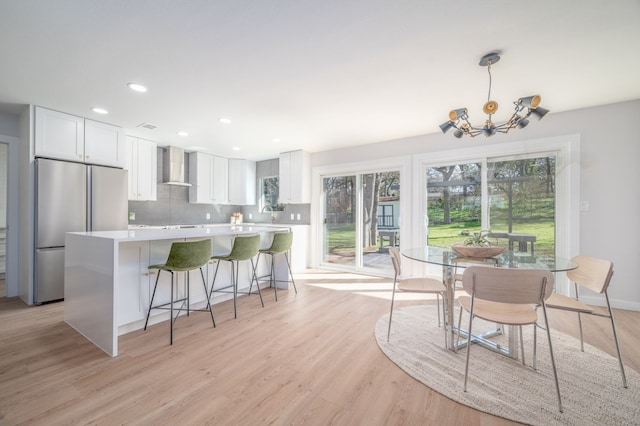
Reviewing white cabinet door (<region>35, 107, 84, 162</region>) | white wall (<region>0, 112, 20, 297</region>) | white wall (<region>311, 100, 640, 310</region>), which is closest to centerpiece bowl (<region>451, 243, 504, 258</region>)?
white wall (<region>311, 100, 640, 310</region>)

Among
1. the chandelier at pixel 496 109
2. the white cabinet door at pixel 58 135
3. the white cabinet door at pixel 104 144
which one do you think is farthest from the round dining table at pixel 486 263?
the white cabinet door at pixel 58 135

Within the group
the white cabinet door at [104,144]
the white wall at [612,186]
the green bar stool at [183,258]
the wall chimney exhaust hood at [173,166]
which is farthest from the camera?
the wall chimney exhaust hood at [173,166]

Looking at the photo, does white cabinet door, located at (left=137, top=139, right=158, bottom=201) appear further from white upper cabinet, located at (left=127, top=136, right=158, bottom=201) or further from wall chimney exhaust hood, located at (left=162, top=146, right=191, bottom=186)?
wall chimney exhaust hood, located at (left=162, top=146, right=191, bottom=186)

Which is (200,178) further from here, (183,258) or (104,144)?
(183,258)

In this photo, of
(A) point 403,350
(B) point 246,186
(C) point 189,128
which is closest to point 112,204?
(C) point 189,128

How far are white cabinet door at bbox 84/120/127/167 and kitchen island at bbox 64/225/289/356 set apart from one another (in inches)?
65.9

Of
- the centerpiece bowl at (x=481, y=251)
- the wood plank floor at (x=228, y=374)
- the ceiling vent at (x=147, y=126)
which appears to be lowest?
the wood plank floor at (x=228, y=374)

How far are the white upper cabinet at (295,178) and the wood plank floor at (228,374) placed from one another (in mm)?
2971

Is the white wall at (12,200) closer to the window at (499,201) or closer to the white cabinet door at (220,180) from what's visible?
the white cabinet door at (220,180)

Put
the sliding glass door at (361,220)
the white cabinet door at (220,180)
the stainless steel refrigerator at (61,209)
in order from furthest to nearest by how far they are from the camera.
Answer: the white cabinet door at (220,180), the sliding glass door at (361,220), the stainless steel refrigerator at (61,209)

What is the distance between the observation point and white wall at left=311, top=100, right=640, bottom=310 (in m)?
3.07

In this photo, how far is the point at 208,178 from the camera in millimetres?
5746

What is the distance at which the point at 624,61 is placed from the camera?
231cm

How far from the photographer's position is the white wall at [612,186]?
3.07 meters
